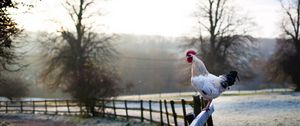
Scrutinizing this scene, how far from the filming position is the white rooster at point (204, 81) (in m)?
8.12

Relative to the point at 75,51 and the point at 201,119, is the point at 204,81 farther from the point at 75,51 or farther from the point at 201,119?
the point at 75,51

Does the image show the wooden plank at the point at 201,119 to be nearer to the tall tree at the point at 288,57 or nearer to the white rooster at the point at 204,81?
the white rooster at the point at 204,81

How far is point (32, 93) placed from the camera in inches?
3728

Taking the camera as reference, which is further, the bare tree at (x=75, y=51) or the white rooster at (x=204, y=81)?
the bare tree at (x=75, y=51)

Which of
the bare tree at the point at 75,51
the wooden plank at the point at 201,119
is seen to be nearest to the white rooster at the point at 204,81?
the wooden plank at the point at 201,119

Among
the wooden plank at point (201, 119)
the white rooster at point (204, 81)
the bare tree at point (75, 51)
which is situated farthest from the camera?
the bare tree at point (75, 51)

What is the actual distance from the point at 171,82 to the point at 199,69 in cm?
11212

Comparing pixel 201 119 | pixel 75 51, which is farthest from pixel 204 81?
pixel 75 51

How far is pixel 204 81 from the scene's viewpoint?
26.7 ft

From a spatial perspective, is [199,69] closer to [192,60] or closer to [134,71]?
[192,60]

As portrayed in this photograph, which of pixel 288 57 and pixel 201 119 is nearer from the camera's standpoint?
pixel 201 119

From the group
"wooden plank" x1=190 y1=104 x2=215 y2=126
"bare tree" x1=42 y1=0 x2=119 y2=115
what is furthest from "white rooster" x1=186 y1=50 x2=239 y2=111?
"bare tree" x1=42 y1=0 x2=119 y2=115

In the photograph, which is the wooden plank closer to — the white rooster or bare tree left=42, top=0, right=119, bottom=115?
the white rooster

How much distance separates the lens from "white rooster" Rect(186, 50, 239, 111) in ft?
26.6
